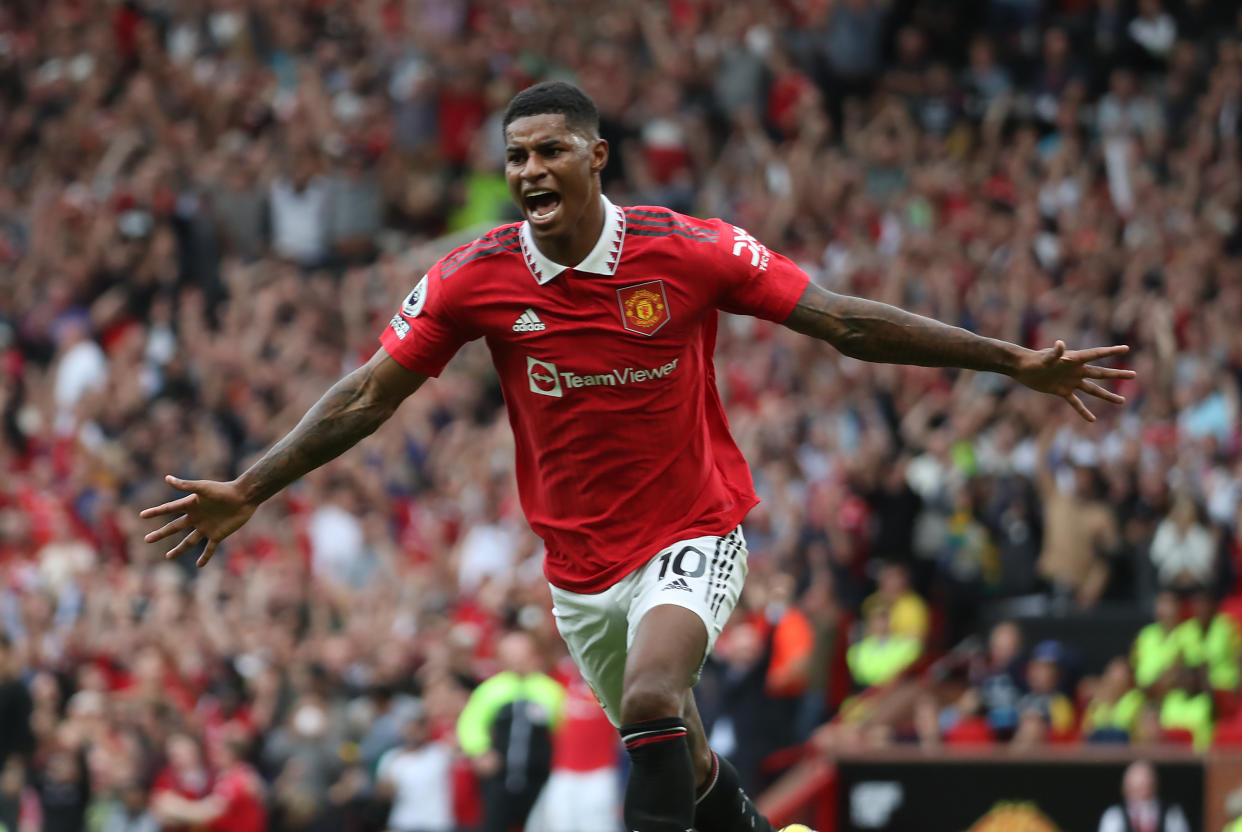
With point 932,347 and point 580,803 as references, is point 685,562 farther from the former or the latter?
point 580,803

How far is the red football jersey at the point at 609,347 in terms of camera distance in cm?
643

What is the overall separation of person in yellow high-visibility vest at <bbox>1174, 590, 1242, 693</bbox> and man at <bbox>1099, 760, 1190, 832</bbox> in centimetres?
157

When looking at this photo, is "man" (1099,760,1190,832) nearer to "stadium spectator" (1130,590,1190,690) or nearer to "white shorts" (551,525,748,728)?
"stadium spectator" (1130,590,1190,690)

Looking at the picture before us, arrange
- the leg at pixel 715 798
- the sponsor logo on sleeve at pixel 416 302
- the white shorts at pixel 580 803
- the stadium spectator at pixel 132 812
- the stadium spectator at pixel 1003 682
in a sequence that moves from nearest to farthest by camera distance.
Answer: the sponsor logo on sleeve at pixel 416 302, the leg at pixel 715 798, the white shorts at pixel 580 803, the stadium spectator at pixel 1003 682, the stadium spectator at pixel 132 812

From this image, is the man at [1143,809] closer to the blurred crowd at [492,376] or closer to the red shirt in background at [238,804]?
the blurred crowd at [492,376]

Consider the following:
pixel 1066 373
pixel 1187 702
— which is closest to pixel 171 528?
pixel 1066 373

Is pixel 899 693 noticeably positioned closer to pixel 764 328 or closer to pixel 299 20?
pixel 764 328

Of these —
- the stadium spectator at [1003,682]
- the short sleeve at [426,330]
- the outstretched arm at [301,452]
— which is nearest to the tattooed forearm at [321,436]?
the outstretched arm at [301,452]

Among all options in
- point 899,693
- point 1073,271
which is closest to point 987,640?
point 899,693

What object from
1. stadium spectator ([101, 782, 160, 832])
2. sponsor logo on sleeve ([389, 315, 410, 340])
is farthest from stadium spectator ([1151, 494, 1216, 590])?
sponsor logo on sleeve ([389, 315, 410, 340])

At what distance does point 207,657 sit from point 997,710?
20.8ft

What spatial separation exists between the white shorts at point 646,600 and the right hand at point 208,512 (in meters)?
1.14

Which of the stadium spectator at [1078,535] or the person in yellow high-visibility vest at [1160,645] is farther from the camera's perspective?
the stadium spectator at [1078,535]

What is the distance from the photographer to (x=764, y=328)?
17438mm
